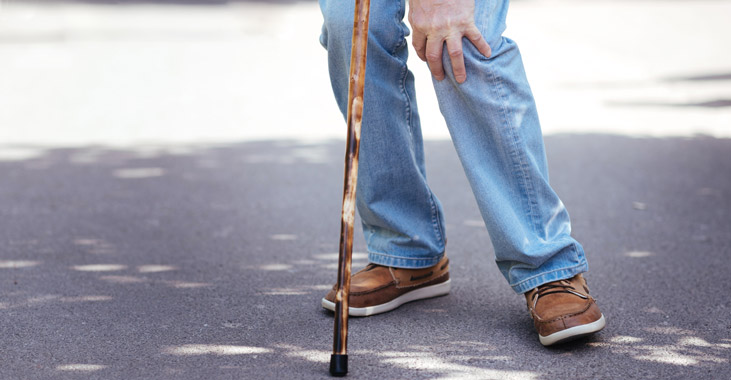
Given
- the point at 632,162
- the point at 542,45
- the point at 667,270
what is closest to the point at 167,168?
the point at 632,162

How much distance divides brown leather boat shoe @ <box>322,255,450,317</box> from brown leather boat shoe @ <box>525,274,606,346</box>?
47 centimetres

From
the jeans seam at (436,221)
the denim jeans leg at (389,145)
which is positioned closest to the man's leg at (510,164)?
the denim jeans leg at (389,145)

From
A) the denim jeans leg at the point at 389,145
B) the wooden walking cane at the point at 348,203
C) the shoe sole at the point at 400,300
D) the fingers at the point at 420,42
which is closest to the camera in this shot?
the wooden walking cane at the point at 348,203

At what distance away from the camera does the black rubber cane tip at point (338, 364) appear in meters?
2.64

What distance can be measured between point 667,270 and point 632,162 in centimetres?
248

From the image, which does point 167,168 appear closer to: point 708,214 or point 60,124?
point 60,124

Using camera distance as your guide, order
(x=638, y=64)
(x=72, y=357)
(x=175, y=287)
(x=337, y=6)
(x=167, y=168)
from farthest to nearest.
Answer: (x=638, y=64), (x=167, y=168), (x=175, y=287), (x=337, y=6), (x=72, y=357)

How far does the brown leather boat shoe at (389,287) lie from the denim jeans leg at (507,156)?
43cm

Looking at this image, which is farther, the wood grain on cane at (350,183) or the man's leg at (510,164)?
the man's leg at (510,164)

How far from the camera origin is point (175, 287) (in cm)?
359

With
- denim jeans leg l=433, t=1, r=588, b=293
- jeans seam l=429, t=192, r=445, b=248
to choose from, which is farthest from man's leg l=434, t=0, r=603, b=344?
jeans seam l=429, t=192, r=445, b=248

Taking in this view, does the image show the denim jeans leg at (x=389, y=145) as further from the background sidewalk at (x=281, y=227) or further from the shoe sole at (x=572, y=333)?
the shoe sole at (x=572, y=333)

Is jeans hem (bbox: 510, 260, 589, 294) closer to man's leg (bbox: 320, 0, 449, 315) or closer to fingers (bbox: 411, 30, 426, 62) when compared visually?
man's leg (bbox: 320, 0, 449, 315)

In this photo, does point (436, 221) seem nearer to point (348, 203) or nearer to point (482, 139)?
point (482, 139)
